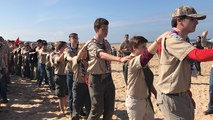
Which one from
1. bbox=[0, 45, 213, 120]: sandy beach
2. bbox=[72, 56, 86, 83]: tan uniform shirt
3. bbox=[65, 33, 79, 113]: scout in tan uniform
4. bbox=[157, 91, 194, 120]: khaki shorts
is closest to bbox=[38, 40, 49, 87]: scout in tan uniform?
bbox=[0, 45, 213, 120]: sandy beach

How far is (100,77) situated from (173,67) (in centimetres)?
223

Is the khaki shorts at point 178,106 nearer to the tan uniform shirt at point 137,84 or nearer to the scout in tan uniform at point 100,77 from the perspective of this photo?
the tan uniform shirt at point 137,84

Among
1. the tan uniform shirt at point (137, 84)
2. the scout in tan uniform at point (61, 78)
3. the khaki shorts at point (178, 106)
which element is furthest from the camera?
the scout in tan uniform at point (61, 78)

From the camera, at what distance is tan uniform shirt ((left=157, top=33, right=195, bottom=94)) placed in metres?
3.09

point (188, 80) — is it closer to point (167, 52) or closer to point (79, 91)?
point (167, 52)

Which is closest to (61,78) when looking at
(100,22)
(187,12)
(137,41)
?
(100,22)

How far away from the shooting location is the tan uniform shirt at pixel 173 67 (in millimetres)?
3094

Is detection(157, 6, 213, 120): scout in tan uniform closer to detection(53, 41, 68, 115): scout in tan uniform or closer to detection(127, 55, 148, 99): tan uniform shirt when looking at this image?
detection(127, 55, 148, 99): tan uniform shirt

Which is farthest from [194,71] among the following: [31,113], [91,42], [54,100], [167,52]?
[54,100]

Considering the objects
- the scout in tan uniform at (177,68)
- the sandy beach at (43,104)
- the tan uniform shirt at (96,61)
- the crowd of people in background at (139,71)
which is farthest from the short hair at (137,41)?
the sandy beach at (43,104)

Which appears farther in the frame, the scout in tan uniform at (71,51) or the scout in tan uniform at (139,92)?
the scout in tan uniform at (71,51)

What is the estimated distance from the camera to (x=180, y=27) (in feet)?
10.6

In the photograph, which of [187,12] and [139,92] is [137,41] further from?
→ [187,12]

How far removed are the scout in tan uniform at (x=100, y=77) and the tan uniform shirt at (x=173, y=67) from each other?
6.22ft
